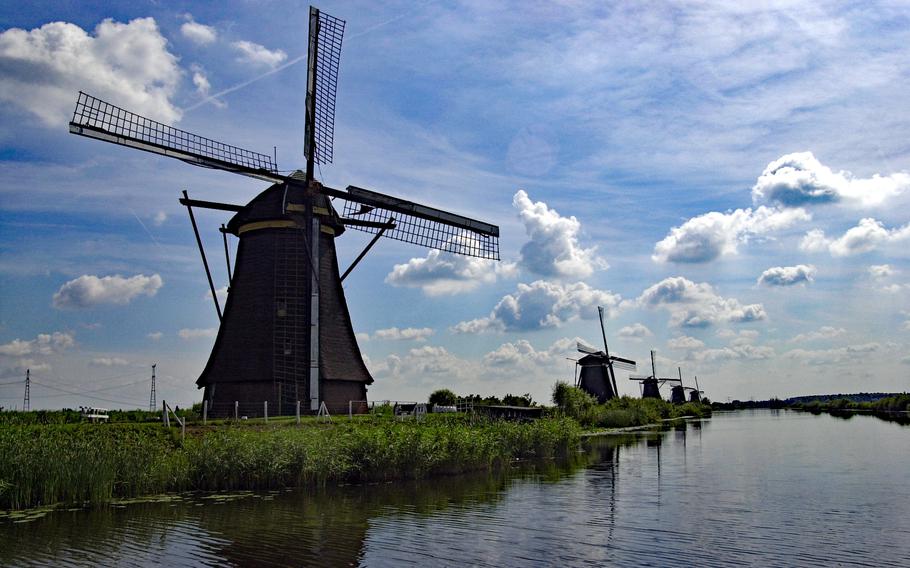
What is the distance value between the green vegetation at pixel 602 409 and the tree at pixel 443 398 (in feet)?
20.3

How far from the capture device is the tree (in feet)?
150

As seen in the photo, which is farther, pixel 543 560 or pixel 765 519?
pixel 765 519

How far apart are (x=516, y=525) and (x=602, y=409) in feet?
128

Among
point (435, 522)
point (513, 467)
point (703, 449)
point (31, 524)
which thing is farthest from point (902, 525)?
point (703, 449)

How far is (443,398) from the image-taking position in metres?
45.9

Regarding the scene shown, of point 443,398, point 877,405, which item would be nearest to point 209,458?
point 443,398

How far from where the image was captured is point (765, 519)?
44.0ft

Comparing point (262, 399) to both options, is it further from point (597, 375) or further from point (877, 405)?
point (877, 405)

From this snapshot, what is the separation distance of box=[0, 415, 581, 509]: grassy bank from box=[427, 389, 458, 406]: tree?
2268cm

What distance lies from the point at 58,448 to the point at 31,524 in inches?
93.8

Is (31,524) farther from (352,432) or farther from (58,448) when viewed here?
(352,432)

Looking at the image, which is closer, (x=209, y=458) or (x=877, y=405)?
(x=209, y=458)

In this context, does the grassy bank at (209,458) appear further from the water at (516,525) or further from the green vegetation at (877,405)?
the green vegetation at (877,405)

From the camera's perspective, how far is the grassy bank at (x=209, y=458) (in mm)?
14234
